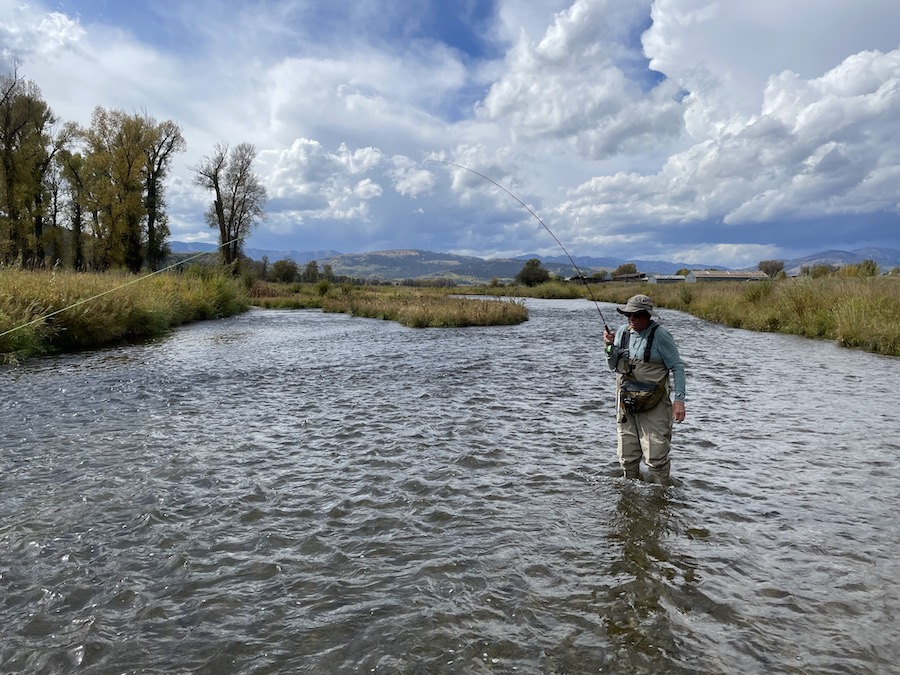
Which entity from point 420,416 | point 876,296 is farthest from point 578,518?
point 876,296

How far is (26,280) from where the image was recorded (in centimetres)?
1587

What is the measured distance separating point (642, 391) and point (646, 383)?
105 mm

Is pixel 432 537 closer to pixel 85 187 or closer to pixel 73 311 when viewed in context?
pixel 73 311

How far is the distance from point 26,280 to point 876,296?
3117 centimetres

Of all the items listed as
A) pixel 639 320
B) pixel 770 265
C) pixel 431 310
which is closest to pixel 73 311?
pixel 639 320

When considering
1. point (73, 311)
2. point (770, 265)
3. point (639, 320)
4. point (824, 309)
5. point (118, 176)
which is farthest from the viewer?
point (770, 265)

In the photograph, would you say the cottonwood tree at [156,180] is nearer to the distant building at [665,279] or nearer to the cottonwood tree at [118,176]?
the cottonwood tree at [118,176]

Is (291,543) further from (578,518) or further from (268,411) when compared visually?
(268,411)

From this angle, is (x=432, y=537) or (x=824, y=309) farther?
(x=824, y=309)

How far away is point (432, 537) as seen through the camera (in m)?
5.18

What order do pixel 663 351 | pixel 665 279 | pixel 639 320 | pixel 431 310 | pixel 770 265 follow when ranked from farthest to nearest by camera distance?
pixel 665 279 < pixel 770 265 < pixel 431 310 < pixel 639 320 < pixel 663 351

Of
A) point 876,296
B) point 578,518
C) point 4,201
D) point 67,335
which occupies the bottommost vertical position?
point 578,518

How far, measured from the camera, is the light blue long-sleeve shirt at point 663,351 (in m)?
5.88

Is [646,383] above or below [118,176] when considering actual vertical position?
below
